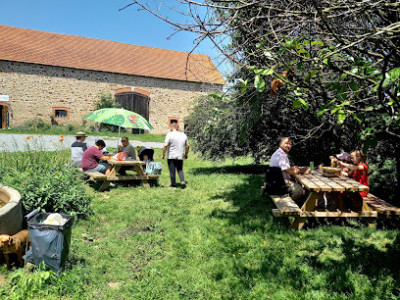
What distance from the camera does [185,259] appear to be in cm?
362

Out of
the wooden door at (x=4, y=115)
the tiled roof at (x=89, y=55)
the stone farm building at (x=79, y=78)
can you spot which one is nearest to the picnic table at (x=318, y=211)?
the stone farm building at (x=79, y=78)

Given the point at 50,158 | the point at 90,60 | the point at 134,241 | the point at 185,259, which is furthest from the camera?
the point at 90,60

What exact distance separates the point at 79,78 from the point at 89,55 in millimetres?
2358

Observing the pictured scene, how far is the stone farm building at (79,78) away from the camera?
20.3 m

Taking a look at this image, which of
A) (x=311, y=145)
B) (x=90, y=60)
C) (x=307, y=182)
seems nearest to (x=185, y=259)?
(x=307, y=182)

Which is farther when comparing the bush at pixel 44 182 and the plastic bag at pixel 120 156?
the plastic bag at pixel 120 156

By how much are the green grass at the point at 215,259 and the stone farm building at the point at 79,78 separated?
14.6m

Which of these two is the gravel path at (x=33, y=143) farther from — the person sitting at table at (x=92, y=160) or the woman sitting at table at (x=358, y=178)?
the woman sitting at table at (x=358, y=178)

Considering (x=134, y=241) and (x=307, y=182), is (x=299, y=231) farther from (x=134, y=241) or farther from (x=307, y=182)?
(x=134, y=241)

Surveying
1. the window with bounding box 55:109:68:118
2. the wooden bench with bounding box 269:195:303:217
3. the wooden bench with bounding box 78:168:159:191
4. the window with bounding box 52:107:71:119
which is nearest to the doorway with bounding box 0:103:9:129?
the window with bounding box 52:107:71:119

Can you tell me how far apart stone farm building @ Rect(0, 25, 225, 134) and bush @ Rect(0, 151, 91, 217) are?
46.1 feet

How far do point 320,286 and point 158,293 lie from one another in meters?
1.57

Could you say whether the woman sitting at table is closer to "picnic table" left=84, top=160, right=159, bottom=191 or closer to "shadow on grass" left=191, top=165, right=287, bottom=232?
"shadow on grass" left=191, top=165, right=287, bottom=232

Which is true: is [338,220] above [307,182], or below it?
below
